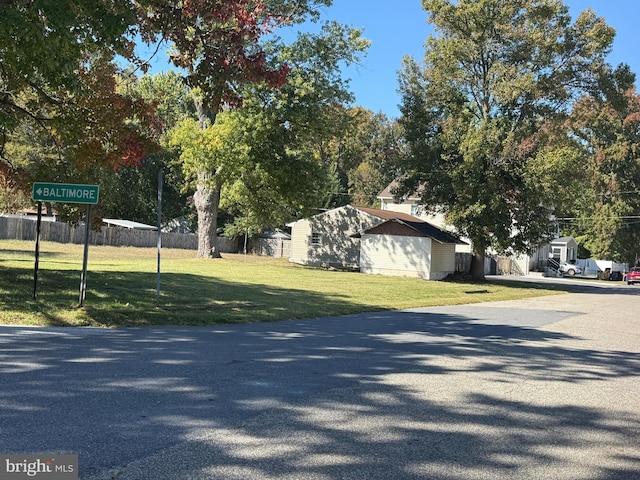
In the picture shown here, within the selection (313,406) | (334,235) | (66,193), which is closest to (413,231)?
(334,235)

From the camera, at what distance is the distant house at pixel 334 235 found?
146 feet

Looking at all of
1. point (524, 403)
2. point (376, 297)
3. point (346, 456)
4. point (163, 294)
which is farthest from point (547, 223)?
point (346, 456)

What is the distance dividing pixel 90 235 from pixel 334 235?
21.5 metres

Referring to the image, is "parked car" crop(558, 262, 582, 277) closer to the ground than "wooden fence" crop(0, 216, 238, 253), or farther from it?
closer to the ground

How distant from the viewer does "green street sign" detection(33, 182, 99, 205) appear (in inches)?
490

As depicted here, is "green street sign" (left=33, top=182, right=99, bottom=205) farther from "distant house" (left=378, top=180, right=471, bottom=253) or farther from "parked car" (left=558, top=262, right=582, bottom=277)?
"parked car" (left=558, top=262, right=582, bottom=277)

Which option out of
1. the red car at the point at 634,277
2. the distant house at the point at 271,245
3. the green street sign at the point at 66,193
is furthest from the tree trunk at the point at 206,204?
the red car at the point at 634,277

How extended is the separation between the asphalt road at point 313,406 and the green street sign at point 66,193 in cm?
289

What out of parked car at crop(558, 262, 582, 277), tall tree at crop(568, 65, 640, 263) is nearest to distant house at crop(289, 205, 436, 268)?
parked car at crop(558, 262, 582, 277)

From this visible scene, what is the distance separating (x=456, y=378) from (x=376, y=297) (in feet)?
47.6

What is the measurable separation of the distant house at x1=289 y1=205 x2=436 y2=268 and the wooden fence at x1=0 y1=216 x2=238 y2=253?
1480 cm

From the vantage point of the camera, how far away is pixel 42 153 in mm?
43281

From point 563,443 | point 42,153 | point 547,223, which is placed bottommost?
point 563,443

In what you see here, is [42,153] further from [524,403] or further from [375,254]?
[524,403]
